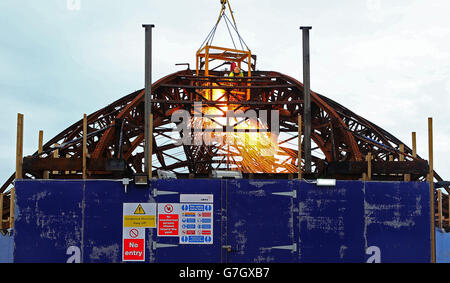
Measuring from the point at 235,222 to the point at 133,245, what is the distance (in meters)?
2.88

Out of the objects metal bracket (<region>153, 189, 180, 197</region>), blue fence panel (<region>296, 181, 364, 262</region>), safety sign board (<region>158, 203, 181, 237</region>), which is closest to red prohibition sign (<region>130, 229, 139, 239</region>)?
safety sign board (<region>158, 203, 181, 237</region>)

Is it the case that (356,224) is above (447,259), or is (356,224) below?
above

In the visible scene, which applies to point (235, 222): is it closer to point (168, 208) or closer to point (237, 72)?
point (168, 208)

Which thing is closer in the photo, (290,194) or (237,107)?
(290,194)

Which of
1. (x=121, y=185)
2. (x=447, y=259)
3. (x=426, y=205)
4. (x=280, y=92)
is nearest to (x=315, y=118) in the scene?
(x=280, y=92)

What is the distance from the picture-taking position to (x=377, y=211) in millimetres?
14469

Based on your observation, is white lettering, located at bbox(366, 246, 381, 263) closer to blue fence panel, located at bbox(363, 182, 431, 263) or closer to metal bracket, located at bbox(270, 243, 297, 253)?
blue fence panel, located at bbox(363, 182, 431, 263)

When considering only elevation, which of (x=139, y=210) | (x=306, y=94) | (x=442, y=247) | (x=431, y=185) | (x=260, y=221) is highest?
(x=306, y=94)

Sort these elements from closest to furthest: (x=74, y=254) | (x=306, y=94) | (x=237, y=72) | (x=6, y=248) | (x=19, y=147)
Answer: (x=74, y=254) → (x=19, y=147) → (x=306, y=94) → (x=6, y=248) → (x=237, y=72)

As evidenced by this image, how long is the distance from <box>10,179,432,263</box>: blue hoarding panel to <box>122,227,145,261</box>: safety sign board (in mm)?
125

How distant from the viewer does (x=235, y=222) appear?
46.2 feet

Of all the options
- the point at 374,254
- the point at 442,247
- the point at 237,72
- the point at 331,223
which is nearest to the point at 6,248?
the point at 237,72
